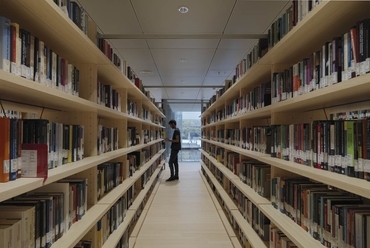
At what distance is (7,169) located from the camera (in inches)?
37.0

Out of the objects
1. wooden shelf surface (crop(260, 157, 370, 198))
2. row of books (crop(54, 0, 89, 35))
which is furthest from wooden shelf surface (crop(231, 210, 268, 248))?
row of books (crop(54, 0, 89, 35))

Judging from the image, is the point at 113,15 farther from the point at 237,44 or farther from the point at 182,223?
the point at 182,223

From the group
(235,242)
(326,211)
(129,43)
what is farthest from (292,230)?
(129,43)

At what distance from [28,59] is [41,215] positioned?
2.35 ft

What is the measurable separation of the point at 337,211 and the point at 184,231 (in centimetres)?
241

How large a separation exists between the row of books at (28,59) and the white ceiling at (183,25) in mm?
1404

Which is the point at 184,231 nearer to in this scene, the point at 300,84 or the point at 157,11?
the point at 300,84

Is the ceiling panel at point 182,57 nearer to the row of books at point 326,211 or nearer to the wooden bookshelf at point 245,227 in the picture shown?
the wooden bookshelf at point 245,227

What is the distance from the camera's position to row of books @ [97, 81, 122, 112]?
7.35 ft

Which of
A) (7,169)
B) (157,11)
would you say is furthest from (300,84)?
(157,11)

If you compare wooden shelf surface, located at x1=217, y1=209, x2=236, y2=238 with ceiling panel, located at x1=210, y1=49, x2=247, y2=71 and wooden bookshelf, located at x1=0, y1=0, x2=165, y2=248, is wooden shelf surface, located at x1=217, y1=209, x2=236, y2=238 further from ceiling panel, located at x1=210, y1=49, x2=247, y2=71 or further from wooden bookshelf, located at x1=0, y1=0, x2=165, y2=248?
ceiling panel, located at x1=210, y1=49, x2=247, y2=71

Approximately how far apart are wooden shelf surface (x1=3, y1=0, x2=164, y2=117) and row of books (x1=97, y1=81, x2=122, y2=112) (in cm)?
21

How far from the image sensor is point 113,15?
2.82m

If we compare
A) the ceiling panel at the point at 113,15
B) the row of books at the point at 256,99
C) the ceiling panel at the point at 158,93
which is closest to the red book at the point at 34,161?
the row of books at the point at 256,99
